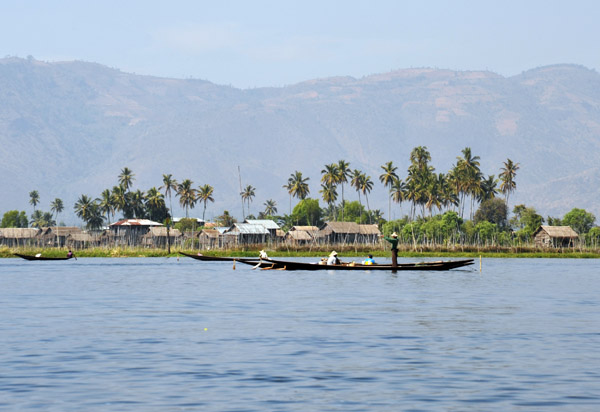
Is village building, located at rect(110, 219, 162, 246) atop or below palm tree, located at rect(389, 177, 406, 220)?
below

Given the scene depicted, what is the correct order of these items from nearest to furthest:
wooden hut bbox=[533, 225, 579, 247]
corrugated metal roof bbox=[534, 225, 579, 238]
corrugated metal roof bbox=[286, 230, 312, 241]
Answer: wooden hut bbox=[533, 225, 579, 247]
corrugated metal roof bbox=[534, 225, 579, 238]
corrugated metal roof bbox=[286, 230, 312, 241]

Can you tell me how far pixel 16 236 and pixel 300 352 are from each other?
175590mm

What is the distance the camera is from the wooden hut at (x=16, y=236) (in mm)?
191375

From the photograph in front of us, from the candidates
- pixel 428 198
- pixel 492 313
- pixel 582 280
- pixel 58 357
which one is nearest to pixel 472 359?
pixel 58 357

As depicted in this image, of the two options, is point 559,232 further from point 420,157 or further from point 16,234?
point 16,234

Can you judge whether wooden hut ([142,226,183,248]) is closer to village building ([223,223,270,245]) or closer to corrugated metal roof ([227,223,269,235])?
village building ([223,223,270,245])

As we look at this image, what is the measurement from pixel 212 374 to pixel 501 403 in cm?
699

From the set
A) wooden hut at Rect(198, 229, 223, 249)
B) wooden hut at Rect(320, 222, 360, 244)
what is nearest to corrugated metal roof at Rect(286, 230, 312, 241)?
wooden hut at Rect(320, 222, 360, 244)

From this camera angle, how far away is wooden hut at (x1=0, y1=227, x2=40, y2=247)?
628 ft

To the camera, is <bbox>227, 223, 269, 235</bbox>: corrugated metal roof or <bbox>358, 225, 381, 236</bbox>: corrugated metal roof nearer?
<bbox>227, 223, 269, 235</bbox>: corrugated metal roof

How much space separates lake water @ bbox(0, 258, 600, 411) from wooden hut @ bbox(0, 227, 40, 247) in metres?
149

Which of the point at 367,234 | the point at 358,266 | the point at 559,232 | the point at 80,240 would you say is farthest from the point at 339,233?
the point at 358,266

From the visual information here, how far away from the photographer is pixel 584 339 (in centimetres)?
2858

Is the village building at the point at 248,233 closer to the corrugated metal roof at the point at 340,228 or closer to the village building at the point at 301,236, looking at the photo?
the village building at the point at 301,236
